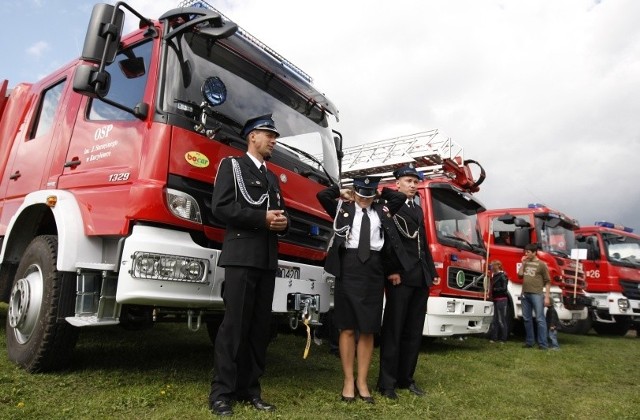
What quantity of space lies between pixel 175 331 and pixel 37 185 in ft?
9.98

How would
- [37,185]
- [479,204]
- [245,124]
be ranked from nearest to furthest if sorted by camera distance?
[245,124]
[37,185]
[479,204]

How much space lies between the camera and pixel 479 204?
24.3 feet

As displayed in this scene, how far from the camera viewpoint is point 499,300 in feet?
28.2

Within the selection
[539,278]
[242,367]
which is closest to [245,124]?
[242,367]

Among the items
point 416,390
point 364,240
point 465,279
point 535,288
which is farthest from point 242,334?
point 535,288

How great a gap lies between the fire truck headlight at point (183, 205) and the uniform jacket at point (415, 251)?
1703mm

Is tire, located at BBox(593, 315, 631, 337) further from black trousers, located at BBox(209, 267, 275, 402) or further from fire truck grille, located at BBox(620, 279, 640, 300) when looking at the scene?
black trousers, located at BBox(209, 267, 275, 402)

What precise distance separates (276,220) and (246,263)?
0.32 meters

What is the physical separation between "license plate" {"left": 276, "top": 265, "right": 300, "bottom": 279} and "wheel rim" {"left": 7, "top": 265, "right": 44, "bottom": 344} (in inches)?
67.3

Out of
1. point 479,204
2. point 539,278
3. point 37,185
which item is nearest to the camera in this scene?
point 37,185

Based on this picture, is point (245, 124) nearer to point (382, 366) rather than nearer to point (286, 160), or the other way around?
point (286, 160)

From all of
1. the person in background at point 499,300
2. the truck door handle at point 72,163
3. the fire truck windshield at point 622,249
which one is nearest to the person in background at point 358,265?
the truck door handle at point 72,163

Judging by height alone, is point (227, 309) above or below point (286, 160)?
below

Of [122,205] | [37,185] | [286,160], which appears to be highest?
[286,160]
